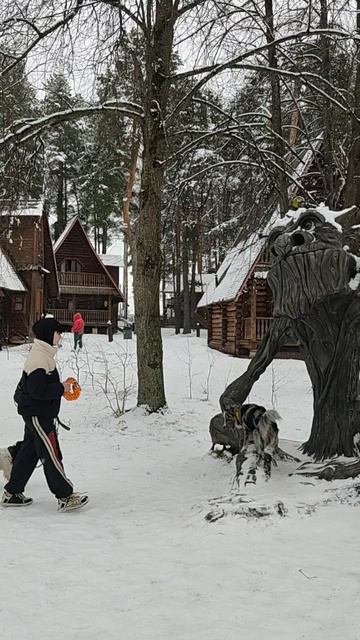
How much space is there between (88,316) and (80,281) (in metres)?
2.47

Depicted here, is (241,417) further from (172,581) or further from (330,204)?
(330,204)

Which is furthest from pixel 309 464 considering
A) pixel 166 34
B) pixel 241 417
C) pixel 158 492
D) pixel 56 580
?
pixel 166 34

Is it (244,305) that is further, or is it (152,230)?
(244,305)

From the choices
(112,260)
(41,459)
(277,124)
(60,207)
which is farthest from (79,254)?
(41,459)

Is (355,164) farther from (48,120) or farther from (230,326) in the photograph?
(230,326)

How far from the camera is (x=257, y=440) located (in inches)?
200

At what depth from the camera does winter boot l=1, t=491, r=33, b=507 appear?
16.6ft

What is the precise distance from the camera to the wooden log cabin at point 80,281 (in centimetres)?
3900

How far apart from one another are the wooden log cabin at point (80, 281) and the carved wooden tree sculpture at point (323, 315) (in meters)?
33.7

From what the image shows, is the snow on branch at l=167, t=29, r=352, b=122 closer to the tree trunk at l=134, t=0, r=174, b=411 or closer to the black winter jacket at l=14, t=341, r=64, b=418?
the tree trunk at l=134, t=0, r=174, b=411

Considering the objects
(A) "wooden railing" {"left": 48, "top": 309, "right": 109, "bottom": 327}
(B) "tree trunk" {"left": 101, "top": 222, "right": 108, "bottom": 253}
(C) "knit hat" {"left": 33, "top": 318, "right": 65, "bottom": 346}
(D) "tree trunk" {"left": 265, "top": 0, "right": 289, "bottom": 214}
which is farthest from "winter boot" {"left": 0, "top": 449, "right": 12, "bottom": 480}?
(B) "tree trunk" {"left": 101, "top": 222, "right": 108, "bottom": 253}

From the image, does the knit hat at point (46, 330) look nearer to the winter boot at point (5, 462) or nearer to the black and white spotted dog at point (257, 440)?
the winter boot at point (5, 462)

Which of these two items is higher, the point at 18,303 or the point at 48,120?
the point at 48,120

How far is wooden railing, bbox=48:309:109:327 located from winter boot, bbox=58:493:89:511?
3461 centimetres
